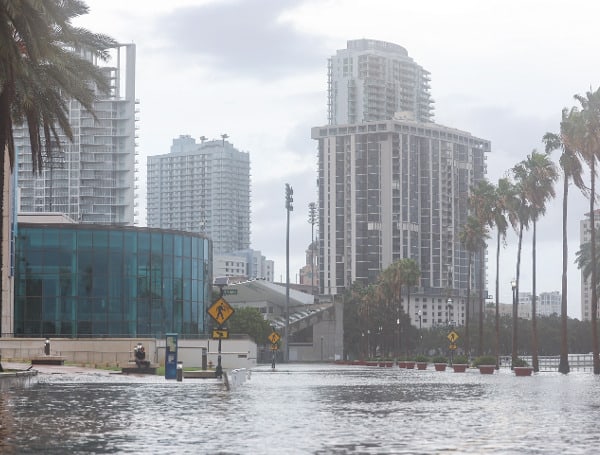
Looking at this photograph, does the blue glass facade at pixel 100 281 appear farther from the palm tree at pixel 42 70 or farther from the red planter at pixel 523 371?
the palm tree at pixel 42 70

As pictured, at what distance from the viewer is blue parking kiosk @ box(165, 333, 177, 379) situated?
51.5 m

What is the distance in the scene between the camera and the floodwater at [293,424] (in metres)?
16.3

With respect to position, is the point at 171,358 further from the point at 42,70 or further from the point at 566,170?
the point at 566,170

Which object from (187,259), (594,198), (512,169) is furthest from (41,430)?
(187,259)

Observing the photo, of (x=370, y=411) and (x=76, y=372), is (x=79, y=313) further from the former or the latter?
(x=370, y=411)

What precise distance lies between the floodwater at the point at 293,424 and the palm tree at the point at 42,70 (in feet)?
31.7

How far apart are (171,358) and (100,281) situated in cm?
4775

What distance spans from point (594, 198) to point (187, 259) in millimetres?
46410

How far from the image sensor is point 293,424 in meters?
21.0

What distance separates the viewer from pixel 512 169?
293 ft

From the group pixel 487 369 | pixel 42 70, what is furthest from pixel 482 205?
pixel 42 70

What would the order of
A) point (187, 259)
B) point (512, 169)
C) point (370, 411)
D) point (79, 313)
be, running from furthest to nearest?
point (187, 259), point (79, 313), point (512, 169), point (370, 411)

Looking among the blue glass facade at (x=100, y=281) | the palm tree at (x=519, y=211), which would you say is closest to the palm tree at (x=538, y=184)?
the palm tree at (x=519, y=211)

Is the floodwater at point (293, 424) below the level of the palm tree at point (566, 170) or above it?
below
